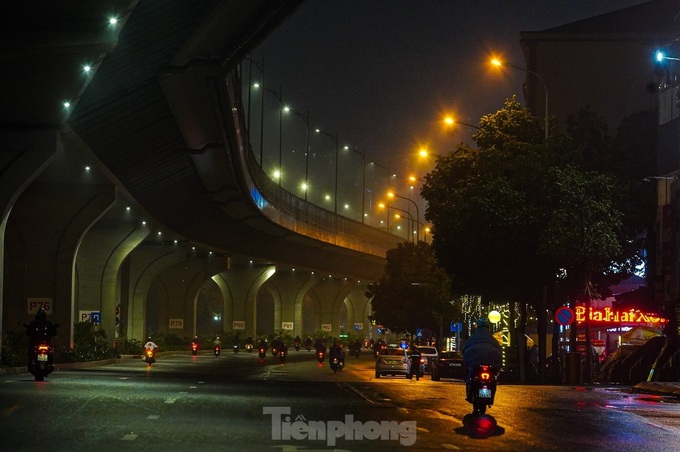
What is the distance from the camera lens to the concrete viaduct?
2645 centimetres

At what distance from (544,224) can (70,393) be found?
79.9ft

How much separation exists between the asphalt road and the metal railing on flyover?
13.3 m

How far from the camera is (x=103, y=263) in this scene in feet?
227

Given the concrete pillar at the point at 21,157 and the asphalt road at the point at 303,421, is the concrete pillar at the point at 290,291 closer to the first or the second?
the concrete pillar at the point at 21,157

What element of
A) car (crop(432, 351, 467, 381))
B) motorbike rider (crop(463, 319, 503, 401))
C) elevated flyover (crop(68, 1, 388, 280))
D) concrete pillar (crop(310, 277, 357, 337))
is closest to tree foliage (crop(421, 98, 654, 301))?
car (crop(432, 351, 467, 381))

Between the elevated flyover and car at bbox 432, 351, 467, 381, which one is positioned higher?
the elevated flyover

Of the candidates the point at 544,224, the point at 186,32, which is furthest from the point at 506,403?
the point at 544,224

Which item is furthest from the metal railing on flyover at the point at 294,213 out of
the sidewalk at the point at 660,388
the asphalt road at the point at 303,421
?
the sidewalk at the point at 660,388

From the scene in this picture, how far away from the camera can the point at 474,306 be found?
64.8 metres

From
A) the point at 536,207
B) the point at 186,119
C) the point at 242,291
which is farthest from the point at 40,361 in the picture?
the point at 242,291

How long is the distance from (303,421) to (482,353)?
329 cm

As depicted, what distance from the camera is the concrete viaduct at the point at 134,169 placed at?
86.8ft

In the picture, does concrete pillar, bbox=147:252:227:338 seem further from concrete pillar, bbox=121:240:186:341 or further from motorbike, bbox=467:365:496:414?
motorbike, bbox=467:365:496:414

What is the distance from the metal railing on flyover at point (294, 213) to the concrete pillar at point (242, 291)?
1016 centimetres
